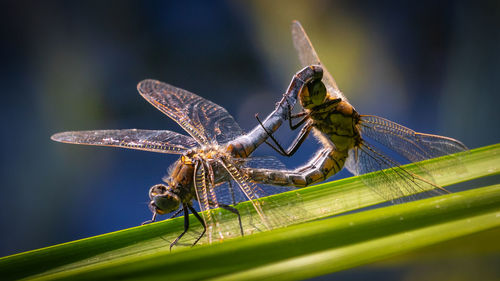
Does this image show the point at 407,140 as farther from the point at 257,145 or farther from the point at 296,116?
the point at 257,145

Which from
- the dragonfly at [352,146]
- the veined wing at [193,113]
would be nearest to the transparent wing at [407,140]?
the dragonfly at [352,146]

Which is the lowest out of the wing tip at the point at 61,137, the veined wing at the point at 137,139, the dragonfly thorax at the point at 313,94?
the veined wing at the point at 137,139

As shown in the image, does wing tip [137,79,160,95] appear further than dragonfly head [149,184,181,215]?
Yes

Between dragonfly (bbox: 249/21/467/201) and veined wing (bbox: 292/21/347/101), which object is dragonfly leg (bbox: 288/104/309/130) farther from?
veined wing (bbox: 292/21/347/101)

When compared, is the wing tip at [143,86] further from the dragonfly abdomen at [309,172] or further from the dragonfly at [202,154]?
the dragonfly abdomen at [309,172]

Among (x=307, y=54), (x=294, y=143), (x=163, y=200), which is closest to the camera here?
(x=163, y=200)

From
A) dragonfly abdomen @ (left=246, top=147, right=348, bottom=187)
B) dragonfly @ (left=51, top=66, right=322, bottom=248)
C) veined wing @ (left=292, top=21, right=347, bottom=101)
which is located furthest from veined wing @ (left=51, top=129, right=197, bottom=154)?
veined wing @ (left=292, top=21, right=347, bottom=101)

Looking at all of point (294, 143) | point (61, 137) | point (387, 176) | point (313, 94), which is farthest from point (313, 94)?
point (61, 137)
